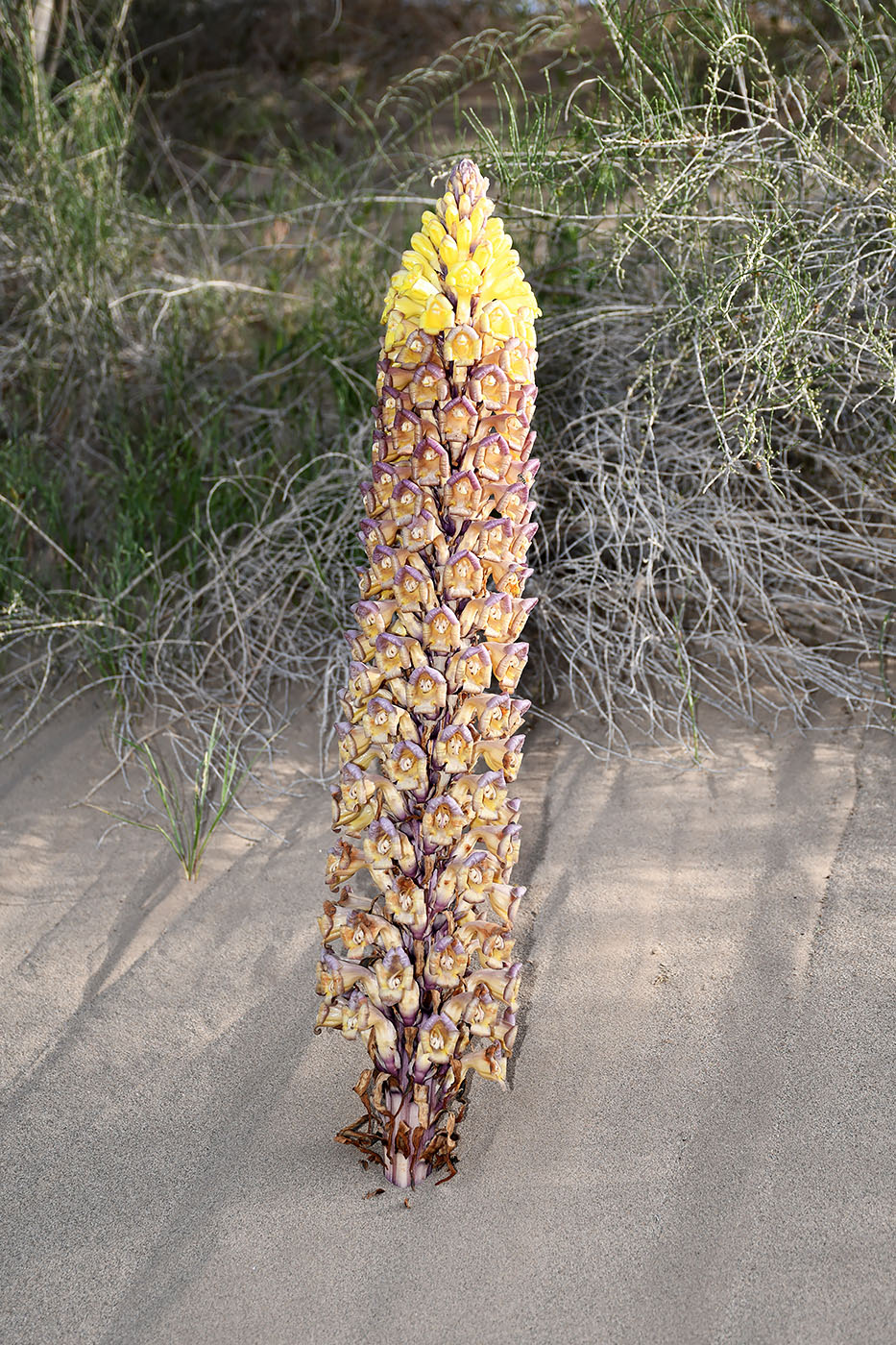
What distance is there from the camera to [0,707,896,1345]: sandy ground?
148 cm

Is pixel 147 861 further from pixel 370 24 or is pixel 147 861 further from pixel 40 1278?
pixel 370 24

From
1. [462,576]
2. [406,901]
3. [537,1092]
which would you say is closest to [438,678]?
[462,576]

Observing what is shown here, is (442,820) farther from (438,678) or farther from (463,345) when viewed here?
(463,345)

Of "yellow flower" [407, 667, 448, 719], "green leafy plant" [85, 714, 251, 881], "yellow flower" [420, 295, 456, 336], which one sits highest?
"yellow flower" [420, 295, 456, 336]

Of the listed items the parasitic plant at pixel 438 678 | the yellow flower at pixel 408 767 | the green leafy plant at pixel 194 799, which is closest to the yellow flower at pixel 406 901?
the parasitic plant at pixel 438 678

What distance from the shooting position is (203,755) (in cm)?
259

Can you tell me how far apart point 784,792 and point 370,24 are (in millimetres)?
4780

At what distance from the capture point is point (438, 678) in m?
1.46

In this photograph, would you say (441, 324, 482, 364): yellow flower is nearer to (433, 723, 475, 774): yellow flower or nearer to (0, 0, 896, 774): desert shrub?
(433, 723, 475, 774): yellow flower

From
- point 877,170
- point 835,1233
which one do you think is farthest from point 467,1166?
point 877,170

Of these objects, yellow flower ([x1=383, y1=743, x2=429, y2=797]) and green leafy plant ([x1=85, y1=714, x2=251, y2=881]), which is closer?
yellow flower ([x1=383, y1=743, x2=429, y2=797])

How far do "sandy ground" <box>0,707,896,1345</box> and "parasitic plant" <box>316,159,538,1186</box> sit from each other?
19cm

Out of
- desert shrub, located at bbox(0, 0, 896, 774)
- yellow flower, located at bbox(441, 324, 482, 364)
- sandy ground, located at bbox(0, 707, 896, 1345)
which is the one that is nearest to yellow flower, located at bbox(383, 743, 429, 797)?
yellow flower, located at bbox(441, 324, 482, 364)

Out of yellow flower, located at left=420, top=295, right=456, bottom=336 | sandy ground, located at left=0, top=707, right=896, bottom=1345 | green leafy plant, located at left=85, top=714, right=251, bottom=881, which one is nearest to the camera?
yellow flower, located at left=420, top=295, right=456, bottom=336
